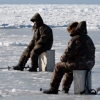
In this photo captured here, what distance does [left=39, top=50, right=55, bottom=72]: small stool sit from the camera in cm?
1318

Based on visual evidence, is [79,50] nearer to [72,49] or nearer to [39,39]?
[72,49]

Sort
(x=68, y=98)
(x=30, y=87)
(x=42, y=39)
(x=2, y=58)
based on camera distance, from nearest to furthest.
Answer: (x=68, y=98) → (x=30, y=87) → (x=42, y=39) → (x=2, y=58)

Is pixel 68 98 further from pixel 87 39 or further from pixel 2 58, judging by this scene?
pixel 2 58

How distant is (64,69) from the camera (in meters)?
9.46

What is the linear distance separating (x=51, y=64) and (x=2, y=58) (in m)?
3.37

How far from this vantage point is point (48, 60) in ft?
43.5

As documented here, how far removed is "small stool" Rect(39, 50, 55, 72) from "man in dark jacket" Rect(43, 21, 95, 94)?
11.8 feet

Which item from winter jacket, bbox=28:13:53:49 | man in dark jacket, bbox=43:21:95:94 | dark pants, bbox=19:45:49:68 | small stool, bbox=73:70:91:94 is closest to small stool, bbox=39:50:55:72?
dark pants, bbox=19:45:49:68

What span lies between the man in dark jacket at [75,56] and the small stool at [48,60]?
3.60 metres

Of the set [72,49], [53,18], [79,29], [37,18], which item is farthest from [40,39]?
[53,18]

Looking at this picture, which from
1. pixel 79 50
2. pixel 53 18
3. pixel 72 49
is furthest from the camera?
pixel 53 18

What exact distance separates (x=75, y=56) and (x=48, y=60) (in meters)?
3.84

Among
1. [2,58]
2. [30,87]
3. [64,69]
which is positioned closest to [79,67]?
[64,69]

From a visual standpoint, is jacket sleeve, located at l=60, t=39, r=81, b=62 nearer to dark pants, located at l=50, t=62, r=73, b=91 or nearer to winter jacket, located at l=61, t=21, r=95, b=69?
winter jacket, located at l=61, t=21, r=95, b=69
